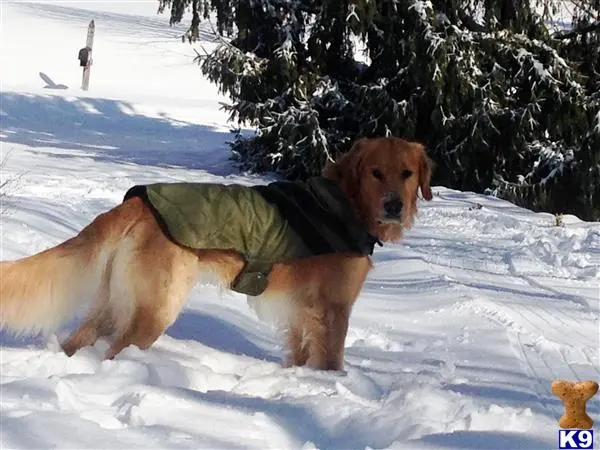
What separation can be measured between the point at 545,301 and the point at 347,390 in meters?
2.91

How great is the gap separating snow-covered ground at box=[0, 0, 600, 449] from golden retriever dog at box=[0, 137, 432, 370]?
0.57 feet

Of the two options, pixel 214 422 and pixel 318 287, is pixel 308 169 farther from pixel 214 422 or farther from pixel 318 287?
pixel 214 422

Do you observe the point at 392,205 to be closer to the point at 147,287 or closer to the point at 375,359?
the point at 375,359

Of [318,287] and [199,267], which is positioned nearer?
[199,267]

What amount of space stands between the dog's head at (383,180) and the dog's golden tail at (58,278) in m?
1.26

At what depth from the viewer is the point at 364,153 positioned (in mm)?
4199

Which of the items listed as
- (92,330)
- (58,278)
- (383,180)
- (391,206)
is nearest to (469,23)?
(383,180)

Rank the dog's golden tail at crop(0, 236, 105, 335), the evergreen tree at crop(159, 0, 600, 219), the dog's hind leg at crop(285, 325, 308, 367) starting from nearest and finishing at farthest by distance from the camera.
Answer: the dog's golden tail at crop(0, 236, 105, 335) < the dog's hind leg at crop(285, 325, 308, 367) < the evergreen tree at crop(159, 0, 600, 219)

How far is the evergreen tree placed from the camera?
43.8 ft

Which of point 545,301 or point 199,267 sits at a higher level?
point 199,267

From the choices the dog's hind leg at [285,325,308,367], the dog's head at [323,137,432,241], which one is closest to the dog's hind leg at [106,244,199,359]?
the dog's hind leg at [285,325,308,367]

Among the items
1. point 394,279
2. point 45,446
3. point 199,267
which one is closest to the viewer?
point 45,446

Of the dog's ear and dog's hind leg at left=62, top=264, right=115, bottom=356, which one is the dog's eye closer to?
the dog's ear

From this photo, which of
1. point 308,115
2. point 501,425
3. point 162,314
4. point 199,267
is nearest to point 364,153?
point 199,267
